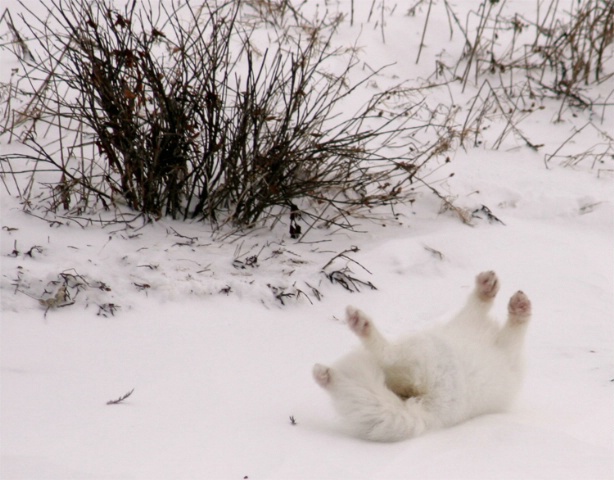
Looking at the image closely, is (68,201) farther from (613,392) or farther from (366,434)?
(613,392)

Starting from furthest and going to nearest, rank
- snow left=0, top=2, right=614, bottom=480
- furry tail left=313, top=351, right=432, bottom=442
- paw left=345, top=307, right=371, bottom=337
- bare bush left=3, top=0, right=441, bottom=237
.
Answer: bare bush left=3, top=0, right=441, bottom=237
paw left=345, top=307, right=371, bottom=337
furry tail left=313, top=351, right=432, bottom=442
snow left=0, top=2, right=614, bottom=480

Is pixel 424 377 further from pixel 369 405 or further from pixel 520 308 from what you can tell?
pixel 520 308

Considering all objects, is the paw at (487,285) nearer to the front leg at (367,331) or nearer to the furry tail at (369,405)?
the front leg at (367,331)

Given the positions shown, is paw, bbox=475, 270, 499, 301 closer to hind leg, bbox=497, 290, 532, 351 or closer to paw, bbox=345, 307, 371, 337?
hind leg, bbox=497, 290, 532, 351

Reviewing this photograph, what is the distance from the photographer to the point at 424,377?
8.69 ft

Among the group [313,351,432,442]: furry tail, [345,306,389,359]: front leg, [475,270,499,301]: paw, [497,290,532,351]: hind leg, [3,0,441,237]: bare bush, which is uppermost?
[3,0,441,237]: bare bush

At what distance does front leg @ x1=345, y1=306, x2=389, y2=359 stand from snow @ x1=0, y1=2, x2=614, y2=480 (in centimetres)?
30

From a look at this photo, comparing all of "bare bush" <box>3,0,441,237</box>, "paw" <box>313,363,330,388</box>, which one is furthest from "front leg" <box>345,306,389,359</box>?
"bare bush" <box>3,0,441,237</box>

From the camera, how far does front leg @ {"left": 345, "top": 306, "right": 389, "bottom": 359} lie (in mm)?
2738

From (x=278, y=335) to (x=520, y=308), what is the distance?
1.08 meters

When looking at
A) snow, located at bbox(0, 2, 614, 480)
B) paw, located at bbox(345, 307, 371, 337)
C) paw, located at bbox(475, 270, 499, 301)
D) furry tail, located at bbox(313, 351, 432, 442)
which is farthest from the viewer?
paw, located at bbox(475, 270, 499, 301)

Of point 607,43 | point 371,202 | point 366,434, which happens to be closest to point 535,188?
point 371,202

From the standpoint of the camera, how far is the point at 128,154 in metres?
3.81

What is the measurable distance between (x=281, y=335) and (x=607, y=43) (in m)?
4.46
